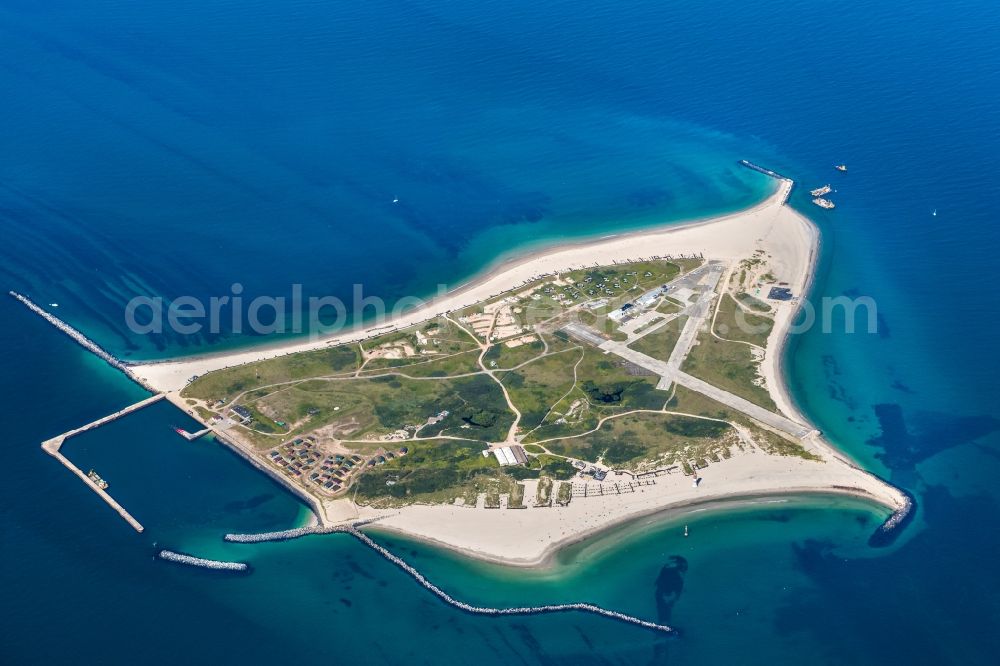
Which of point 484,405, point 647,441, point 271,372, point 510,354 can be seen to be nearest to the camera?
point 647,441

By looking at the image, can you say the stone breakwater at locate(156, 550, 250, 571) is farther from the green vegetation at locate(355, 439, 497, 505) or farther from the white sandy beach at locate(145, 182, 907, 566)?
the green vegetation at locate(355, 439, 497, 505)

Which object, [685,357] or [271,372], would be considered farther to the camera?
[685,357]

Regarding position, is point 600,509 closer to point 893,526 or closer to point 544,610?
point 544,610

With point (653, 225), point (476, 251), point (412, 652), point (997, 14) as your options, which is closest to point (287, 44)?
point (476, 251)

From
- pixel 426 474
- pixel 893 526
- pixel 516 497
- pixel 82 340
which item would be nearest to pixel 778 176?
pixel 893 526

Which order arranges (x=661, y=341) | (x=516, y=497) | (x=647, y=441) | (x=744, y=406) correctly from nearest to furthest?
1. (x=516, y=497)
2. (x=647, y=441)
3. (x=744, y=406)
4. (x=661, y=341)

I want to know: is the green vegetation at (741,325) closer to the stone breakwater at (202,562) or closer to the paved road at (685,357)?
the paved road at (685,357)

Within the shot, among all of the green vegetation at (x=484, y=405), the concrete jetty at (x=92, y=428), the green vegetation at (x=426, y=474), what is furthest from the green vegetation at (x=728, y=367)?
the concrete jetty at (x=92, y=428)

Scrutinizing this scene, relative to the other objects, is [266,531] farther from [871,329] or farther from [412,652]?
[871,329]
